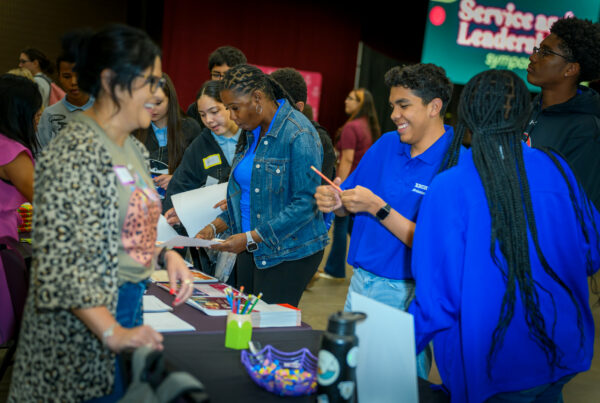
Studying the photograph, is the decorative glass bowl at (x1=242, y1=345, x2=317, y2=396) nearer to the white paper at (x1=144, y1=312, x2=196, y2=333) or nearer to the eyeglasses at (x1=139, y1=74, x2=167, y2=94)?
the white paper at (x1=144, y1=312, x2=196, y2=333)

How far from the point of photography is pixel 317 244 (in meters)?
2.56

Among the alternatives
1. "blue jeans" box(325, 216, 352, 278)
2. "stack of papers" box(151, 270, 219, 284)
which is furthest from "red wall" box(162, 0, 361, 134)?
"stack of papers" box(151, 270, 219, 284)

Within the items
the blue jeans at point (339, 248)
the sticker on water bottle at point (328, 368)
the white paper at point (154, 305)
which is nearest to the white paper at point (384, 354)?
the sticker on water bottle at point (328, 368)

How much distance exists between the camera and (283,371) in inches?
58.2

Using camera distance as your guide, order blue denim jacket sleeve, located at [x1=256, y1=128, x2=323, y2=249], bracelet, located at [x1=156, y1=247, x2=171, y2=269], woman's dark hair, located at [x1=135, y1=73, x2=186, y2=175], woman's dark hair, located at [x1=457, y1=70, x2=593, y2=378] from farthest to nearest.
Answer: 1. woman's dark hair, located at [x1=135, y1=73, x2=186, y2=175]
2. blue denim jacket sleeve, located at [x1=256, y1=128, x2=323, y2=249]
3. bracelet, located at [x1=156, y1=247, x2=171, y2=269]
4. woman's dark hair, located at [x1=457, y1=70, x2=593, y2=378]

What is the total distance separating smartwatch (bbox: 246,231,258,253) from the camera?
2449mm

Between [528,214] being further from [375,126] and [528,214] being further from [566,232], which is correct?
[375,126]

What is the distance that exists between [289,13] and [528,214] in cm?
744

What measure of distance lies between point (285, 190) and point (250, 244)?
27 cm

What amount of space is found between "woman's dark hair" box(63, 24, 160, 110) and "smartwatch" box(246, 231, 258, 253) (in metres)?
1.17

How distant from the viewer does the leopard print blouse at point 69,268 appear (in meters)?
1.22

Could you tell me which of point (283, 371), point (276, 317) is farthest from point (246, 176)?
point (283, 371)

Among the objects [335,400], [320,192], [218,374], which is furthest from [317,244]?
[335,400]

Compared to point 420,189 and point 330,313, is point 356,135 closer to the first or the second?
point 330,313
